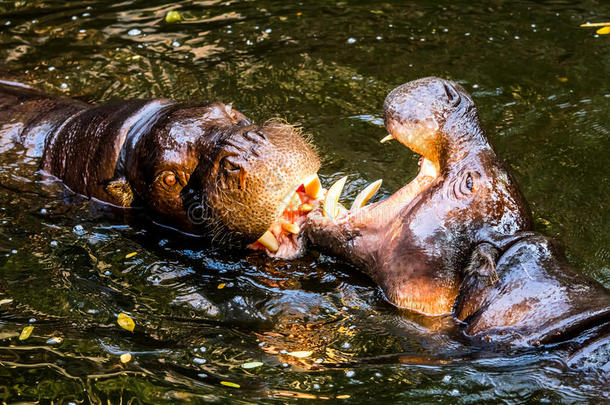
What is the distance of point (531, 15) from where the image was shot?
11211 mm

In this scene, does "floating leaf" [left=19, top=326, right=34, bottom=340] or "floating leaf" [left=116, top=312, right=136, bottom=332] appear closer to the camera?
"floating leaf" [left=19, top=326, right=34, bottom=340]

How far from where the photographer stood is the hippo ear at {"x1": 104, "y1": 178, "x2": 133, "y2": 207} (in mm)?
7137

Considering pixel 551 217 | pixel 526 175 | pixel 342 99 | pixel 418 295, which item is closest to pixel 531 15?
pixel 342 99

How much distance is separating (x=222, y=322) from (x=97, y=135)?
2428 millimetres

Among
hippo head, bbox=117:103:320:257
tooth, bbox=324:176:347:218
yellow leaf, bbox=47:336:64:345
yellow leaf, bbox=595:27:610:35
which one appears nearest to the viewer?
yellow leaf, bbox=47:336:64:345

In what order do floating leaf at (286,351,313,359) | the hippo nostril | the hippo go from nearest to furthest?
the hippo
floating leaf at (286,351,313,359)
the hippo nostril

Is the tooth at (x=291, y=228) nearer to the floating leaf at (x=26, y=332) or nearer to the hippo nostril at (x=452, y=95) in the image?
the hippo nostril at (x=452, y=95)

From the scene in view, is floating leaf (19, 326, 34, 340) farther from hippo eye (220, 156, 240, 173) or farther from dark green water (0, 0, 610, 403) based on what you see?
hippo eye (220, 156, 240, 173)

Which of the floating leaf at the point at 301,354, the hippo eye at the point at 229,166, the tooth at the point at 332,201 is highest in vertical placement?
the hippo eye at the point at 229,166

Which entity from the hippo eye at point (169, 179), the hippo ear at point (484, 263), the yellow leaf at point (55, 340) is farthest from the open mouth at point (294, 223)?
the yellow leaf at point (55, 340)

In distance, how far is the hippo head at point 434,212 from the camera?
552cm

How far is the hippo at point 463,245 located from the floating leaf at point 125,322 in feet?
5.21

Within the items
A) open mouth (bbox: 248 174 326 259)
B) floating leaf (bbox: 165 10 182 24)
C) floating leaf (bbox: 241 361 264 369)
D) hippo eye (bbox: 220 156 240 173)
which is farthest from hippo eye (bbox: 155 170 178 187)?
floating leaf (bbox: 165 10 182 24)

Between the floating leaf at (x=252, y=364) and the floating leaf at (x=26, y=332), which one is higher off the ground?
the floating leaf at (x=26, y=332)
